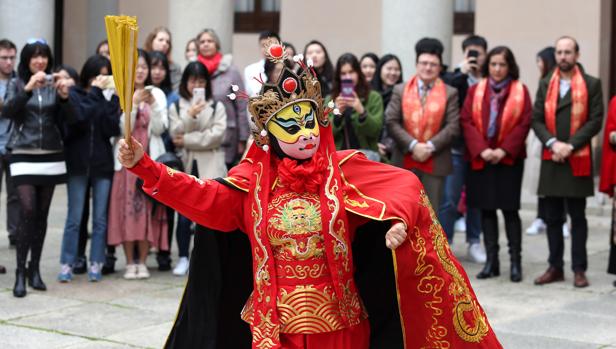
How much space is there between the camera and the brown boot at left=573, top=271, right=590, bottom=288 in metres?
9.15

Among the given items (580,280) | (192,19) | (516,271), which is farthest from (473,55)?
(192,19)

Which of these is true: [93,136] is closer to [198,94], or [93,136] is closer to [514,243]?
[198,94]

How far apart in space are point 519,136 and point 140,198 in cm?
319

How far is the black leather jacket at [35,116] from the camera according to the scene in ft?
28.3

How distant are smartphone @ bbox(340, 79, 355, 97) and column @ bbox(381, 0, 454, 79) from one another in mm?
3018

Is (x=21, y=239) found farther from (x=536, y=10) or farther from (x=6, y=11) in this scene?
(x=536, y=10)

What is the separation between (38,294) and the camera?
8719mm

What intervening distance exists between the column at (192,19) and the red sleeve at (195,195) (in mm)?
8764

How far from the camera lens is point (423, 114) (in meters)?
9.55

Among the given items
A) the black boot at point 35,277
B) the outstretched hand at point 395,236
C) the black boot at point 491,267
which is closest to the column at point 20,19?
the black boot at point 35,277

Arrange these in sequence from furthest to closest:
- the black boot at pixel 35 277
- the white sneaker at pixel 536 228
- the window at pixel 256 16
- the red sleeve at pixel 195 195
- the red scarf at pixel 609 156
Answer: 1. the window at pixel 256 16
2. the white sneaker at pixel 536 228
3. the red scarf at pixel 609 156
4. the black boot at pixel 35 277
5. the red sleeve at pixel 195 195

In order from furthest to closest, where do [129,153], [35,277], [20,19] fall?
1. [20,19]
2. [35,277]
3. [129,153]

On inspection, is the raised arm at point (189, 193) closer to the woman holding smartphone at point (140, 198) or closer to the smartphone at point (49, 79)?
the smartphone at point (49, 79)

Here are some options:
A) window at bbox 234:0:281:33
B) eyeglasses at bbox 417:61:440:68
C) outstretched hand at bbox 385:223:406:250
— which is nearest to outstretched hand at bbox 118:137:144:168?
outstretched hand at bbox 385:223:406:250
